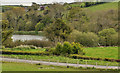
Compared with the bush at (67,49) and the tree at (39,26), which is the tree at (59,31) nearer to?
the bush at (67,49)

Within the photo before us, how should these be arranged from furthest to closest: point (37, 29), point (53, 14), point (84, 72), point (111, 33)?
point (53, 14), point (37, 29), point (111, 33), point (84, 72)

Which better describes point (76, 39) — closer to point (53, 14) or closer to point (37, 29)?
point (37, 29)

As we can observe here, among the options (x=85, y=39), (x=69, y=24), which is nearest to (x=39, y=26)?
(x=69, y=24)

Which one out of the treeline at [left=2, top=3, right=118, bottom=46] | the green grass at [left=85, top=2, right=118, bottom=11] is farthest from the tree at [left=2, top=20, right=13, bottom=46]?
A: the green grass at [left=85, top=2, right=118, bottom=11]

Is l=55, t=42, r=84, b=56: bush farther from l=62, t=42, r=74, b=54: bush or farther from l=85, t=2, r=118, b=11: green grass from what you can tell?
l=85, t=2, r=118, b=11: green grass

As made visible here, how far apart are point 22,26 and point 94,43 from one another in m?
45.1

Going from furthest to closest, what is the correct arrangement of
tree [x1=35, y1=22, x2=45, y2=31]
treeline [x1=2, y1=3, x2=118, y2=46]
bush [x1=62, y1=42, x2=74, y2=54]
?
tree [x1=35, y1=22, x2=45, y2=31] < treeline [x1=2, y1=3, x2=118, y2=46] < bush [x1=62, y1=42, x2=74, y2=54]

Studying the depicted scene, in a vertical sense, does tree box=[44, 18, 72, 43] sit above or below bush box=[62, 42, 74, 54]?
above

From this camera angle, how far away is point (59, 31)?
1861 inches

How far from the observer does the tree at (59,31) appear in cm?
4731

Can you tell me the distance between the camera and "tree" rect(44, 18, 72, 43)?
155 ft

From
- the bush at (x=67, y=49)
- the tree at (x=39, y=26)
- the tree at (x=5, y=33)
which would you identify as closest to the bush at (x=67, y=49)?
the bush at (x=67, y=49)

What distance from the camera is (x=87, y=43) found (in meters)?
49.8

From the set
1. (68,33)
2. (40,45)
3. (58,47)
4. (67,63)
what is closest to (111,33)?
(68,33)
